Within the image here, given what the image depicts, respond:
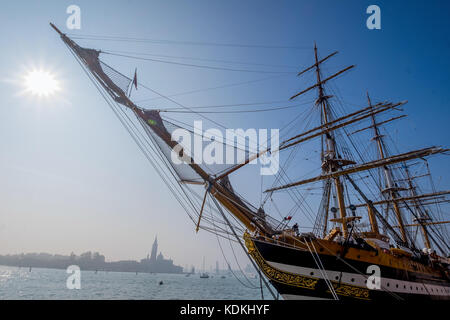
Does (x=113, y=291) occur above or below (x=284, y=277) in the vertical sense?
below

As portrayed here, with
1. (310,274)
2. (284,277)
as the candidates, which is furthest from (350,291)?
(284,277)

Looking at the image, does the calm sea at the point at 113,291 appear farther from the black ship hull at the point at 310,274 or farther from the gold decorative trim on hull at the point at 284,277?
the black ship hull at the point at 310,274

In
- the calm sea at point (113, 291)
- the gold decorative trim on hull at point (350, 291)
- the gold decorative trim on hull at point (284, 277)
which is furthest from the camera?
the calm sea at point (113, 291)

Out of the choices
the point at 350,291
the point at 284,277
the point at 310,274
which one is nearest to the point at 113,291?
the point at 284,277

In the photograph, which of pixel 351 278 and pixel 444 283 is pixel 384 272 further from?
pixel 444 283

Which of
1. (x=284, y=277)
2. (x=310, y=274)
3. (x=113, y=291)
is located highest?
(x=310, y=274)

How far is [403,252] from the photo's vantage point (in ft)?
44.9

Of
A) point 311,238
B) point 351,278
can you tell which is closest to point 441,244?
point 351,278

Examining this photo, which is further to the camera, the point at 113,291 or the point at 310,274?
the point at 113,291

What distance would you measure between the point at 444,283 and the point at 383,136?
731 inches

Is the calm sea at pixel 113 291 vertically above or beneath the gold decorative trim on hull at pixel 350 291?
beneath

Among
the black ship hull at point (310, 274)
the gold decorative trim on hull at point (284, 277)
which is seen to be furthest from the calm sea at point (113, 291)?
the black ship hull at point (310, 274)

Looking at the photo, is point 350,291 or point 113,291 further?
point 113,291

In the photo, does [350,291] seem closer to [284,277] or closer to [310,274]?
[310,274]
